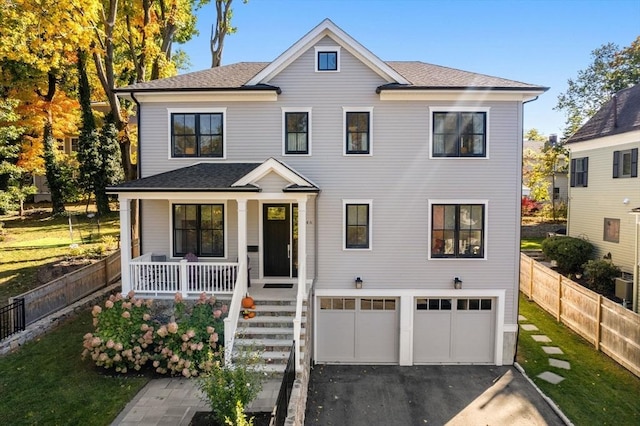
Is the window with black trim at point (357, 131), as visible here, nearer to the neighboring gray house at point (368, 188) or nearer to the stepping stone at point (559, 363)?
the neighboring gray house at point (368, 188)

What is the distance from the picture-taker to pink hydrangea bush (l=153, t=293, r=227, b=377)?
889 centimetres

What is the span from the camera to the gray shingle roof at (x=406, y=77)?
11.2 metres

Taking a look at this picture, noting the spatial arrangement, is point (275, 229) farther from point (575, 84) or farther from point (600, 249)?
point (575, 84)

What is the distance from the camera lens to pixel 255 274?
1188 centimetres

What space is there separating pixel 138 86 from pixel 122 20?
10.3 metres

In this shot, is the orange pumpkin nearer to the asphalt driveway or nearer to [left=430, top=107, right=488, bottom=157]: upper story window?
the asphalt driveway

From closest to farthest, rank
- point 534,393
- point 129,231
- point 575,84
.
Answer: point 534,393 → point 129,231 → point 575,84

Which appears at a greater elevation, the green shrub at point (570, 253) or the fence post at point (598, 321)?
the green shrub at point (570, 253)

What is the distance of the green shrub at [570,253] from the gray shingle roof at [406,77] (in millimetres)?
10638

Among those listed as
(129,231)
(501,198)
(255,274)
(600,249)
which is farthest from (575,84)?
(129,231)

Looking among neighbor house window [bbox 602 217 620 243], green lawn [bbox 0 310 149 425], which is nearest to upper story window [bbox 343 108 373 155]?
green lawn [bbox 0 310 149 425]

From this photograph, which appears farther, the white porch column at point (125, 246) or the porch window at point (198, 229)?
the porch window at point (198, 229)

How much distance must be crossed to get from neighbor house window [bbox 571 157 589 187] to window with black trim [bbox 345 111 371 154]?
14.8m

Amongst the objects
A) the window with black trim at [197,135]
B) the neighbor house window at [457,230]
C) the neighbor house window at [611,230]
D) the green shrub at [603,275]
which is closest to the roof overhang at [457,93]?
the neighbor house window at [457,230]
